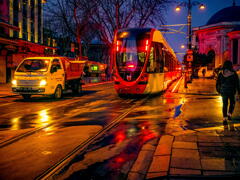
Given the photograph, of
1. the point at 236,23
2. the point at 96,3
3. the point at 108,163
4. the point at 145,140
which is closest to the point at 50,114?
the point at 145,140

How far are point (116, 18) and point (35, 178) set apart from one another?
1306 inches

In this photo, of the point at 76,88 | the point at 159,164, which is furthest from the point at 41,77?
the point at 159,164

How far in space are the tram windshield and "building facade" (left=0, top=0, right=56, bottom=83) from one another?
1356 centimetres

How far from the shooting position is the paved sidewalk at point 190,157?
12.9ft

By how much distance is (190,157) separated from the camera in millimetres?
4574

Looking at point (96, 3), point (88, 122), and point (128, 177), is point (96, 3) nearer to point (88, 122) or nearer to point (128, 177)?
point (88, 122)

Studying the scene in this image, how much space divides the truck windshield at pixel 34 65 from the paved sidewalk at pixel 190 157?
10.0 meters

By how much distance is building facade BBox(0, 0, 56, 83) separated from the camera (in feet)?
89.2

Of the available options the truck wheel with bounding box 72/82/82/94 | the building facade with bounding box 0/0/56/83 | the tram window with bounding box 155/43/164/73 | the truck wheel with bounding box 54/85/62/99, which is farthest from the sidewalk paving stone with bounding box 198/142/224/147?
the building facade with bounding box 0/0/56/83

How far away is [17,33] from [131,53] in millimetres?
27256

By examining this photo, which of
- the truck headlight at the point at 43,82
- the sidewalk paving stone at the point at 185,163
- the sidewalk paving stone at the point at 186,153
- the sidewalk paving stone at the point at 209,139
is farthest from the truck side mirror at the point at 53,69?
the sidewalk paving stone at the point at 185,163

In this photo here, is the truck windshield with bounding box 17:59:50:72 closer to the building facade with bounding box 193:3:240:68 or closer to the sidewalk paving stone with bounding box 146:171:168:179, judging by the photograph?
the sidewalk paving stone with bounding box 146:171:168:179

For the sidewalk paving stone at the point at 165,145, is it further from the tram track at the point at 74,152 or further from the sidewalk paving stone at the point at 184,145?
the tram track at the point at 74,152

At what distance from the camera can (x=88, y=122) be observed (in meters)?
8.20
